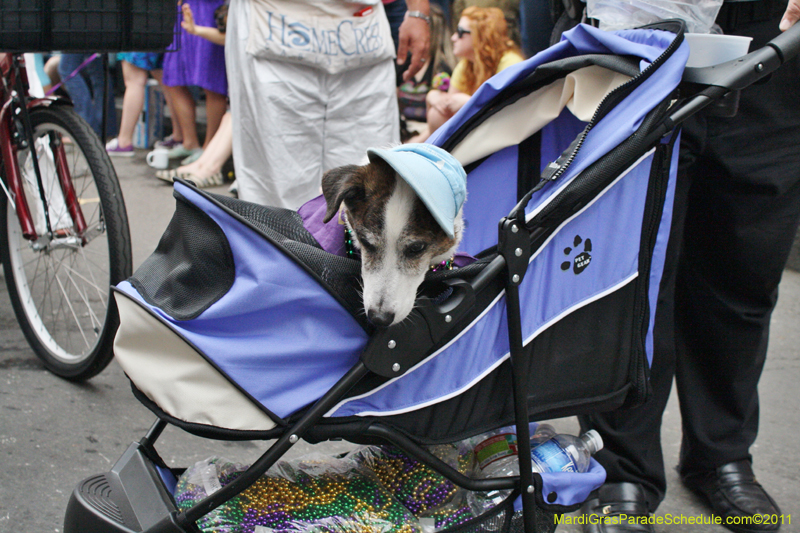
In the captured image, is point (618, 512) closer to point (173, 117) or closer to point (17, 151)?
point (17, 151)

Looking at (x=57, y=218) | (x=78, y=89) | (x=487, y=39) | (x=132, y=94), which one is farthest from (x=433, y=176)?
(x=78, y=89)

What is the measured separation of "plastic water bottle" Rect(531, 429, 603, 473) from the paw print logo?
0.46 meters

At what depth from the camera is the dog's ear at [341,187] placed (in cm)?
163

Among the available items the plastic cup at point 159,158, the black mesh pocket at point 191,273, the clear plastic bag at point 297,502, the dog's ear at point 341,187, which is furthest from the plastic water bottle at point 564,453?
the plastic cup at point 159,158

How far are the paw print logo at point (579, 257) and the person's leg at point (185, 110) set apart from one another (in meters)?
5.12

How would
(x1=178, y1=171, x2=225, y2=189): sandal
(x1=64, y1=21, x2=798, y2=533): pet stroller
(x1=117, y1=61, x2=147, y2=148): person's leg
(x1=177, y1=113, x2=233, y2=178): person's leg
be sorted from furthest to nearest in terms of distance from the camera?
1. (x1=117, y1=61, x2=147, y2=148): person's leg
2. (x1=177, y1=113, x2=233, y2=178): person's leg
3. (x1=178, y1=171, x2=225, y2=189): sandal
4. (x1=64, y1=21, x2=798, y2=533): pet stroller

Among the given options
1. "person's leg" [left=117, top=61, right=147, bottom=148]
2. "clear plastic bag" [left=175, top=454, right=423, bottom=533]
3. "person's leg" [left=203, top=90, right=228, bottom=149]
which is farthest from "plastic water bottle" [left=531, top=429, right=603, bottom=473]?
"person's leg" [left=117, top=61, right=147, bottom=148]

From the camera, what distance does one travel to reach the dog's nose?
142cm

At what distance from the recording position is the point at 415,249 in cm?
174

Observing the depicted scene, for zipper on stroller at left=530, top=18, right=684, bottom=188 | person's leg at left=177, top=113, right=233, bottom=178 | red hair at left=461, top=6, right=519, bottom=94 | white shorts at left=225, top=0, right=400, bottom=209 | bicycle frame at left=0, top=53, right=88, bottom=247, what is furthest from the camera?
person's leg at left=177, top=113, right=233, bottom=178

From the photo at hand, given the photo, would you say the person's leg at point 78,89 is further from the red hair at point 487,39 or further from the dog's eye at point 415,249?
the dog's eye at point 415,249

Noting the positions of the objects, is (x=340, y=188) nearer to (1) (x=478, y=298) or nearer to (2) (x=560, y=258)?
(1) (x=478, y=298)

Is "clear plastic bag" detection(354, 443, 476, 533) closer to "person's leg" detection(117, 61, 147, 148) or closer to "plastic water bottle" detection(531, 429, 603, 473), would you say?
"plastic water bottle" detection(531, 429, 603, 473)

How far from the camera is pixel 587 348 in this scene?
1679 millimetres
